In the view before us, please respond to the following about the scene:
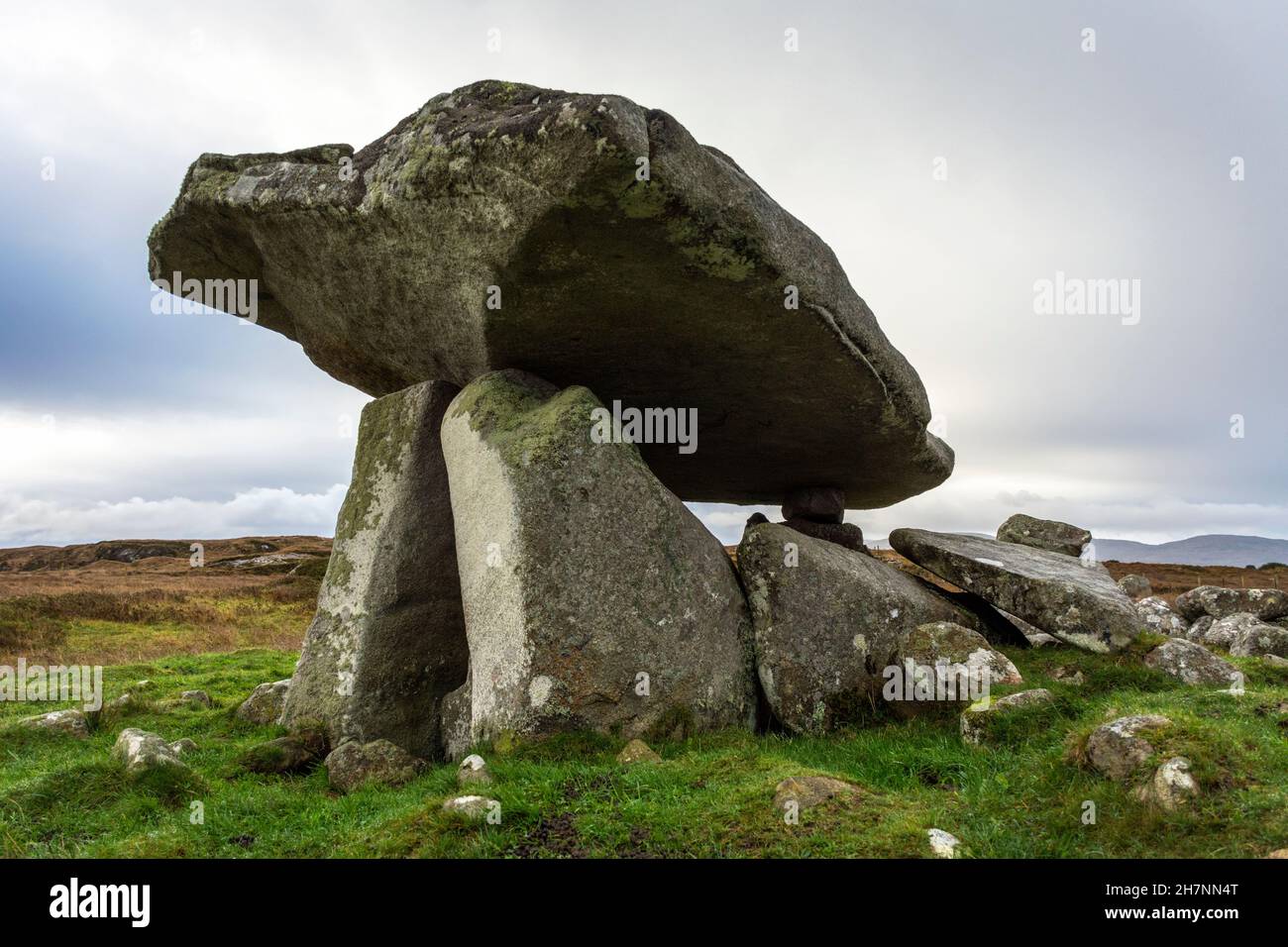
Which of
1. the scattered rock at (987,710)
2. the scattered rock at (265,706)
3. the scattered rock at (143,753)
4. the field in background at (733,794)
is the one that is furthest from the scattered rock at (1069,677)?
the scattered rock at (265,706)

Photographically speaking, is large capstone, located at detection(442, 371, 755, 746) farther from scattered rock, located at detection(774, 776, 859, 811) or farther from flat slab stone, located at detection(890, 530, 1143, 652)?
flat slab stone, located at detection(890, 530, 1143, 652)

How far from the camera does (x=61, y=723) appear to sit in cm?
877

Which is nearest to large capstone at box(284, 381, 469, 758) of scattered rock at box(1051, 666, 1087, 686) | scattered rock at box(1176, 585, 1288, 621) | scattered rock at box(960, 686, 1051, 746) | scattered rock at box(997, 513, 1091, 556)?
scattered rock at box(960, 686, 1051, 746)

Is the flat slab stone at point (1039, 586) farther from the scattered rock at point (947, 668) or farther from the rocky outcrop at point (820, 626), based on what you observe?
the scattered rock at point (947, 668)

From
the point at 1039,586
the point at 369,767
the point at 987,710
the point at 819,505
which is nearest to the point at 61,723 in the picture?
the point at 369,767

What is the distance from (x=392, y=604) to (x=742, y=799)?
494 centimetres

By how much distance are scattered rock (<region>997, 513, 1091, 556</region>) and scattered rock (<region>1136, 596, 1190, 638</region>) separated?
15.5 ft

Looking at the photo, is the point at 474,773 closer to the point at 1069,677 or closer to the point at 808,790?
the point at 808,790

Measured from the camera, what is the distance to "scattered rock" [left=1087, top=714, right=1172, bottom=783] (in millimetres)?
4637

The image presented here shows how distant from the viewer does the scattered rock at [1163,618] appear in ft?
53.3

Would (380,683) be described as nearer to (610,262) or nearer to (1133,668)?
(610,262)

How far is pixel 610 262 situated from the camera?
7.65m
